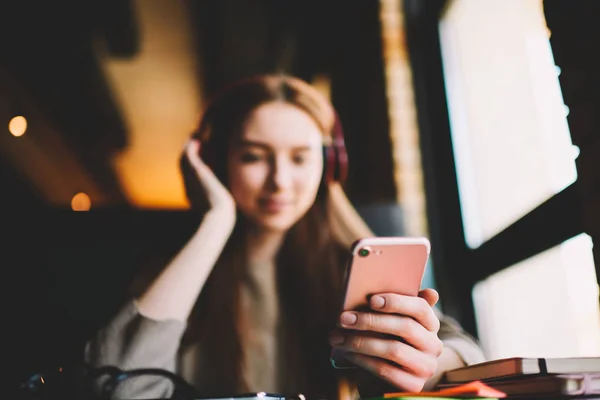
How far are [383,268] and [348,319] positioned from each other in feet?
0.36

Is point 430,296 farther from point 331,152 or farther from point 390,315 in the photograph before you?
point 331,152

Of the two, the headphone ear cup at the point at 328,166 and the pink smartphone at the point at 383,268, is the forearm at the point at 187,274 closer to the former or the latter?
the headphone ear cup at the point at 328,166

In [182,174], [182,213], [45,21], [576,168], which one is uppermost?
[45,21]

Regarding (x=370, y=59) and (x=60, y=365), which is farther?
(x=370, y=59)

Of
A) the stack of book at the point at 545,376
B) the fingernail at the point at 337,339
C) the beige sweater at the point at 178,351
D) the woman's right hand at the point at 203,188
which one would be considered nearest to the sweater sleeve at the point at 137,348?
the beige sweater at the point at 178,351

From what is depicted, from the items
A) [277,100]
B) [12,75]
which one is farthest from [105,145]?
[277,100]

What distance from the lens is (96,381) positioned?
1108 mm

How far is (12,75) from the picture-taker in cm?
138

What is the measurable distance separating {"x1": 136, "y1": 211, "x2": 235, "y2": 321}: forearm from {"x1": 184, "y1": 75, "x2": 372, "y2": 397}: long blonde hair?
2 cm

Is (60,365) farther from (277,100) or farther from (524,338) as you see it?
(524,338)

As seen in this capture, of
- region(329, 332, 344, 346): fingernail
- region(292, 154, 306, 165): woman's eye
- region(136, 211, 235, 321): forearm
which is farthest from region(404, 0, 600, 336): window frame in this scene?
region(136, 211, 235, 321): forearm

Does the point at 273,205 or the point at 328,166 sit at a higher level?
the point at 328,166

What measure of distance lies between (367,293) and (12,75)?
1.14 m

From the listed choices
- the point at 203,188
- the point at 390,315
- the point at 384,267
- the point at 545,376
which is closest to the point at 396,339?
the point at 390,315
